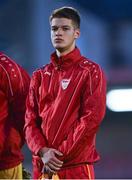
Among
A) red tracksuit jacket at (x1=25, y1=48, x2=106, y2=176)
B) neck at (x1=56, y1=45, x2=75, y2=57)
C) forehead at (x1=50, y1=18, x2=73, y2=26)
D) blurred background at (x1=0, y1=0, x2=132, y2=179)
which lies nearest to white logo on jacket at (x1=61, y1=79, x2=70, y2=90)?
red tracksuit jacket at (x1=25, y1=48, x2=106, y2=176)

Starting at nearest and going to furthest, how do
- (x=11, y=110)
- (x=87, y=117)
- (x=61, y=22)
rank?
(x=87, y=117) < (x=61, y=22) < (x=11, y=110)

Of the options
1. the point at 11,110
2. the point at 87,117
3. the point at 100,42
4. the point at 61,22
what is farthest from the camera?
the point at 100,42

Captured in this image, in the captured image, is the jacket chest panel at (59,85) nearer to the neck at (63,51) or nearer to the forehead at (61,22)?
the neck at (63,51)

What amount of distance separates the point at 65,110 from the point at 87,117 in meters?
0.09

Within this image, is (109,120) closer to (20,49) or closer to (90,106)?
(20,49)

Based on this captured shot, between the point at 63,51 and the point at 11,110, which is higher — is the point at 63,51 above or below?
above

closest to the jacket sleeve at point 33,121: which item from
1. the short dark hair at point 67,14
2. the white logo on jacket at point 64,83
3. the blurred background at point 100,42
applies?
the white logo on jacket at point 64,83

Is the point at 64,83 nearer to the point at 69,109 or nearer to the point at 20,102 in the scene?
the point at 69,109

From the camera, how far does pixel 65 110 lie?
194 centimetres

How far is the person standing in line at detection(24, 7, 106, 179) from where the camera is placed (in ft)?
6.26

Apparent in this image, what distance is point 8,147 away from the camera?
6.91 feet

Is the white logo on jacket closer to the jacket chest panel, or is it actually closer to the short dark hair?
the jacket chest panel

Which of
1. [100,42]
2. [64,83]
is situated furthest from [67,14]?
[100,42]

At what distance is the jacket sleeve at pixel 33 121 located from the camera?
1.95 meters
